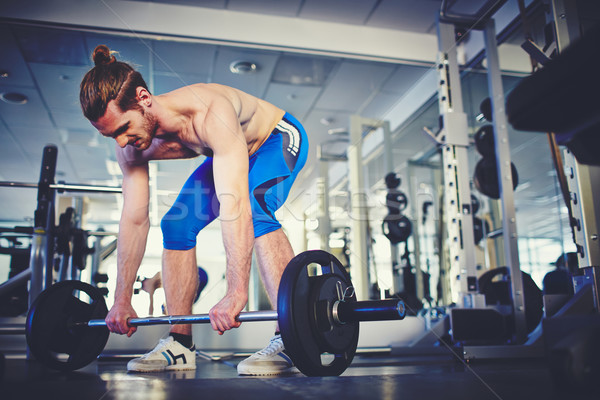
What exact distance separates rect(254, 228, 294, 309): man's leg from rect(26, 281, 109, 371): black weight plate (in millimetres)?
561

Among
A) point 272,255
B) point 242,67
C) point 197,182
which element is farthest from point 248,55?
point 272,255

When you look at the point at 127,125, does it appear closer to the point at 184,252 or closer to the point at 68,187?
the point at 184,252

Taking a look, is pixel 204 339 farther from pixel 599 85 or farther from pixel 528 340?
pixel 599 85

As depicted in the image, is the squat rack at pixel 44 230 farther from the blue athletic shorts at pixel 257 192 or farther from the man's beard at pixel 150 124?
the man's beard at pixel 150 124

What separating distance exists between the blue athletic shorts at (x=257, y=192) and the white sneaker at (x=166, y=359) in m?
0.33

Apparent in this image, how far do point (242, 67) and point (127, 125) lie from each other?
2.70 metres

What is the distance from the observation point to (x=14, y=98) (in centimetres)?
440

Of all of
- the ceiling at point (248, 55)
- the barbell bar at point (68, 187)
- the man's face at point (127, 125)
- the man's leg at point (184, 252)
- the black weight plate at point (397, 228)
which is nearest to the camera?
the man's face at point (127, 125)

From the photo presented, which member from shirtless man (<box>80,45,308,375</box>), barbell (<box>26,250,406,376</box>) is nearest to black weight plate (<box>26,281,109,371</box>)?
barbell (<box>26,250,406,376</box>)

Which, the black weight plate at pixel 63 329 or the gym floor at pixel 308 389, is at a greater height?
the black weight plate at pixel 63 329

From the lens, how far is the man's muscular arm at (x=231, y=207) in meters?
1.13

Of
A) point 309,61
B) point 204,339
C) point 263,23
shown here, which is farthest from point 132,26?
point 204,339

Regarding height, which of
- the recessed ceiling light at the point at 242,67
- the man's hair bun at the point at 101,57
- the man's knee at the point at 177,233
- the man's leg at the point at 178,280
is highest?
the recessed ceiling light at the point at 242,67

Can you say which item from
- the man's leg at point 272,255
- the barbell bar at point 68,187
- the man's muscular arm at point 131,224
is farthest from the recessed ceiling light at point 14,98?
the man's leg at point 272,255
